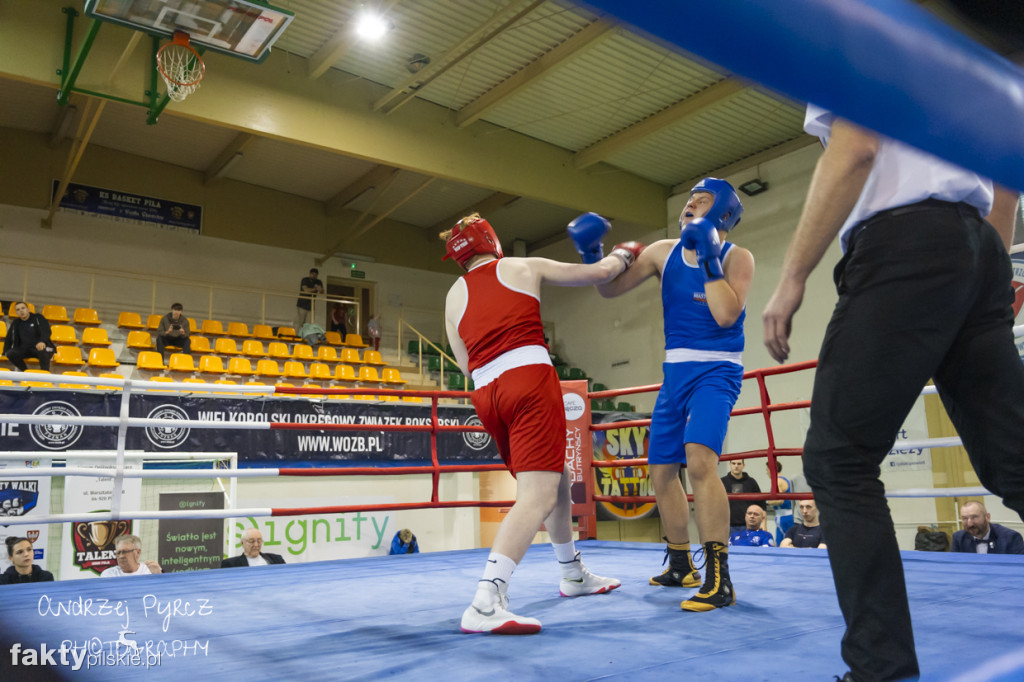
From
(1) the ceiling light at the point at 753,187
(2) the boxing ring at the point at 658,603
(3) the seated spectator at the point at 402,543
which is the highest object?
(1) the ceiling light at the point at 753,187

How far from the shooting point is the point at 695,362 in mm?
2490

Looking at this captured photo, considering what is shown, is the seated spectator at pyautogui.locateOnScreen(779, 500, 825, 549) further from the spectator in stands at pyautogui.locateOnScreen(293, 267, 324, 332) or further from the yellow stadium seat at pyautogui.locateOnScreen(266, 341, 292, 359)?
the spectator in stands at pyautogui.locateOnScreen(293, 267, 324, 332)

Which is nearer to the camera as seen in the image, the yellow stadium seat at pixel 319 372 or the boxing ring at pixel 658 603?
the boxing ring at pixel 658 603

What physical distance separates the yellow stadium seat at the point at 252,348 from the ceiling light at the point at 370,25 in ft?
15.6

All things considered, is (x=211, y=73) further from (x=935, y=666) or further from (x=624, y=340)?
(x=935, y=666)

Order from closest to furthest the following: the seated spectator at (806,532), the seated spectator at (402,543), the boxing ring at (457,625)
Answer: the boxing ring at (457,625)
the seated spectator at (806,532)
the seated spectator at (402,543)

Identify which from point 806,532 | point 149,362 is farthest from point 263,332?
point 806,532

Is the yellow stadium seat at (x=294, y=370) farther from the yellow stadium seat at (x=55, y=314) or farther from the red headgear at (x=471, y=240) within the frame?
the red headgear at (x=471, y=240)

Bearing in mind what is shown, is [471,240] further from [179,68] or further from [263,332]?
[263,332]

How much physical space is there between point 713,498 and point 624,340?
36.4 ft

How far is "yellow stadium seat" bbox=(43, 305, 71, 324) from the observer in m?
10.2

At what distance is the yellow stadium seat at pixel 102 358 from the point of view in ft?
30.6

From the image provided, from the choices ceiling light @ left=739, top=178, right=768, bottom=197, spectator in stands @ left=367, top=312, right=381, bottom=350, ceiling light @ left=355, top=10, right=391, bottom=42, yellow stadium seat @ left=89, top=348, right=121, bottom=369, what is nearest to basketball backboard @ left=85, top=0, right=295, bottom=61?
ceiling light @ left=355, top=10, right=391, bottom=42

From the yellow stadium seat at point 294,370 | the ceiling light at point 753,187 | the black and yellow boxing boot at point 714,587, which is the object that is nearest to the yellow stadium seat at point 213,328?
the yellow stadium seat at point 294,370
